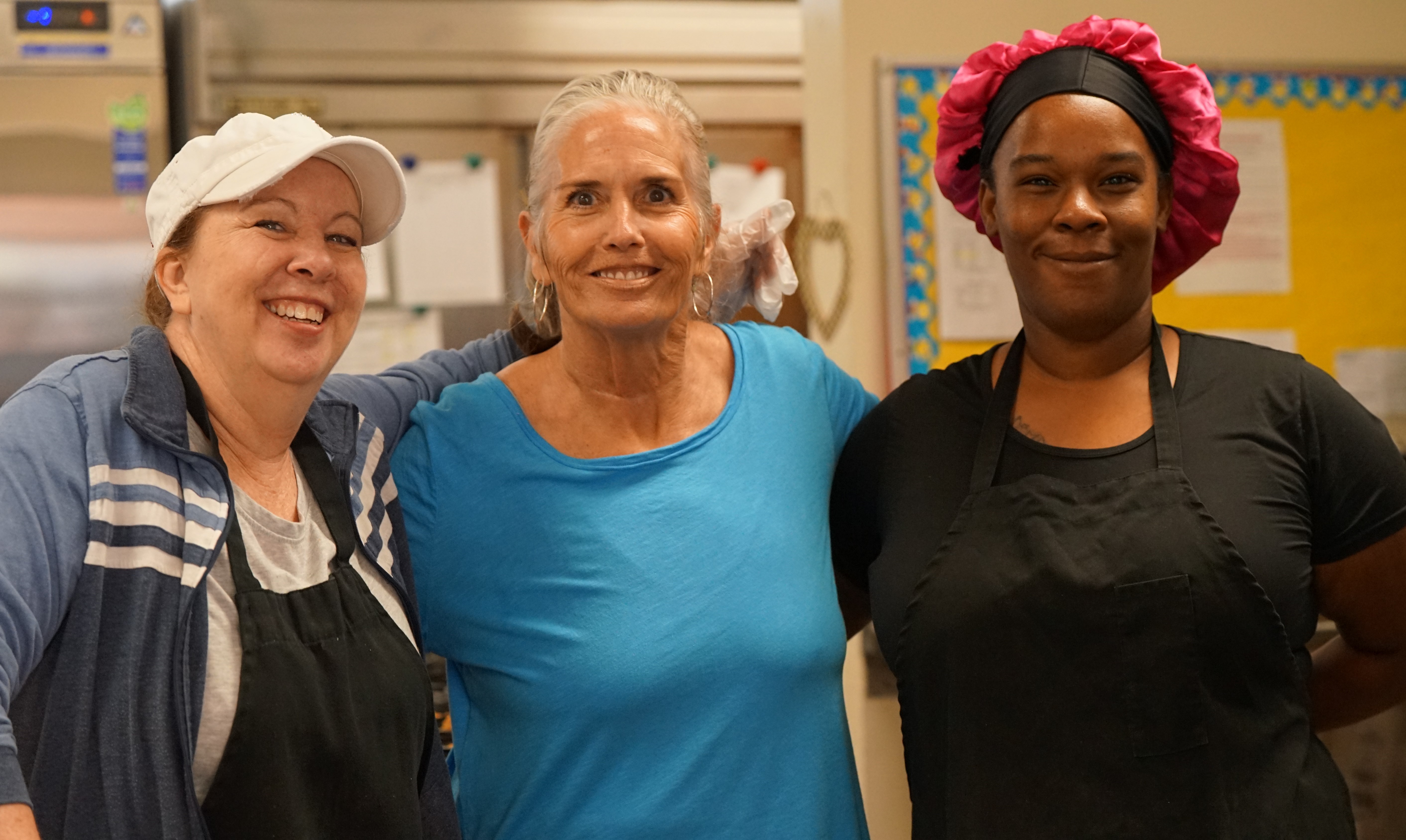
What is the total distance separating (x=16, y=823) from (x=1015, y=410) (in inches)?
42.2

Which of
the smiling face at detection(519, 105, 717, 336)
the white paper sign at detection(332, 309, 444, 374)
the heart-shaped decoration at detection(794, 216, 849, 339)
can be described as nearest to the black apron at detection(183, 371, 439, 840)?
the smiling face at detection(519, 105, 717, 336)

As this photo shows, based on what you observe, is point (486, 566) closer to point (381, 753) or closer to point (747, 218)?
point (381, 753)

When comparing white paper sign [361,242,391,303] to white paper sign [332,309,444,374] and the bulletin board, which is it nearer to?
white paper sign [332,309,444,374]

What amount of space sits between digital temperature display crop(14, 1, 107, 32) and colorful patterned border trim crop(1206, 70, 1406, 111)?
2.49 meters

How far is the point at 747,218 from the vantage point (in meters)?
1.75

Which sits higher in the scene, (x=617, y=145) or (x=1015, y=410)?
(x=617, y=145)

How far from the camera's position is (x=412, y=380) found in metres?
1.60

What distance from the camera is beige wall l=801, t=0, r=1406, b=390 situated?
241 cm

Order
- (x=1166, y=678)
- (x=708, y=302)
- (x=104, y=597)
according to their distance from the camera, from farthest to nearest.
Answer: (x=708, y=302)
(x=1166, y=678)
(x=104, y=597)

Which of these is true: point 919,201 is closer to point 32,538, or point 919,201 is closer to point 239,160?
point 239,160

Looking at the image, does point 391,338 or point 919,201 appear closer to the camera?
point 919,201

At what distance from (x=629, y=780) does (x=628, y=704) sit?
87 millimetres

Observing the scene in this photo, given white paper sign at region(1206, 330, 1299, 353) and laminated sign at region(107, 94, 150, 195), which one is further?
laminated sign at region(107, 94, 150, 195)

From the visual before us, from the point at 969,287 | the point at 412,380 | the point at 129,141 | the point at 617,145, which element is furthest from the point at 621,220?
the point at 129,141
